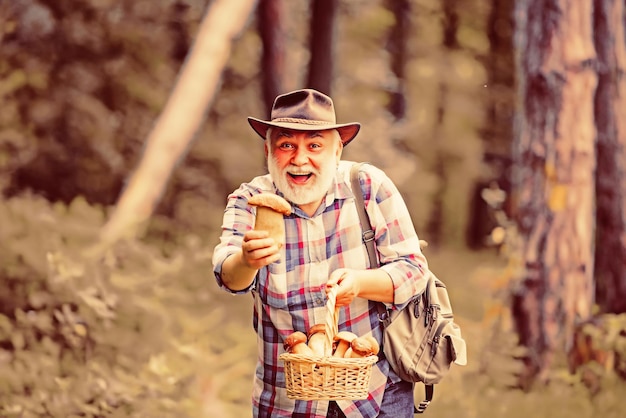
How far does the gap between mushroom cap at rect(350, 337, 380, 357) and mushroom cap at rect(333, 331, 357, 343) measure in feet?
0.08

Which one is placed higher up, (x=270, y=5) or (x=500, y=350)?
(x=270, y=5)

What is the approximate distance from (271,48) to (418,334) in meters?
4.22

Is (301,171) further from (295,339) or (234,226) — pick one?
(295,339)

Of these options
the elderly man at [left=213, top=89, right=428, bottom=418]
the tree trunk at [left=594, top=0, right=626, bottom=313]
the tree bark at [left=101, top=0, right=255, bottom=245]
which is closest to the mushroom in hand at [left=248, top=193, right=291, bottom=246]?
the elderly man at [left=213, top=89, right=428, bottom=418]

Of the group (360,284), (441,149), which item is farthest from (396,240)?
(441,149)

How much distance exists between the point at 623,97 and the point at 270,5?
2.59 meters

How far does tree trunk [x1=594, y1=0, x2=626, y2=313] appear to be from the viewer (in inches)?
238

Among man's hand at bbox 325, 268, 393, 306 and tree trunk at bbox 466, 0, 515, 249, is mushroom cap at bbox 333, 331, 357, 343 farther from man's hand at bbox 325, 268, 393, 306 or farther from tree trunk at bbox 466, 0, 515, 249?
tree trunk at bbox 466, 0, 515, 249

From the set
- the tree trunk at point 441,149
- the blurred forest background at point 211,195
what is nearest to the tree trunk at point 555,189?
the blurred forest background at point 211,195

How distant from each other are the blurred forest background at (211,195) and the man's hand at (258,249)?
2.99 m

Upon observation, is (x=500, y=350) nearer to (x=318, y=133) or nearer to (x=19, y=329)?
(x=19, y=329)

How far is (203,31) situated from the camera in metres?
6.50

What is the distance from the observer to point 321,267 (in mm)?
2715

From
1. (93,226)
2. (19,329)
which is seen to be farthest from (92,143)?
(19,329)
